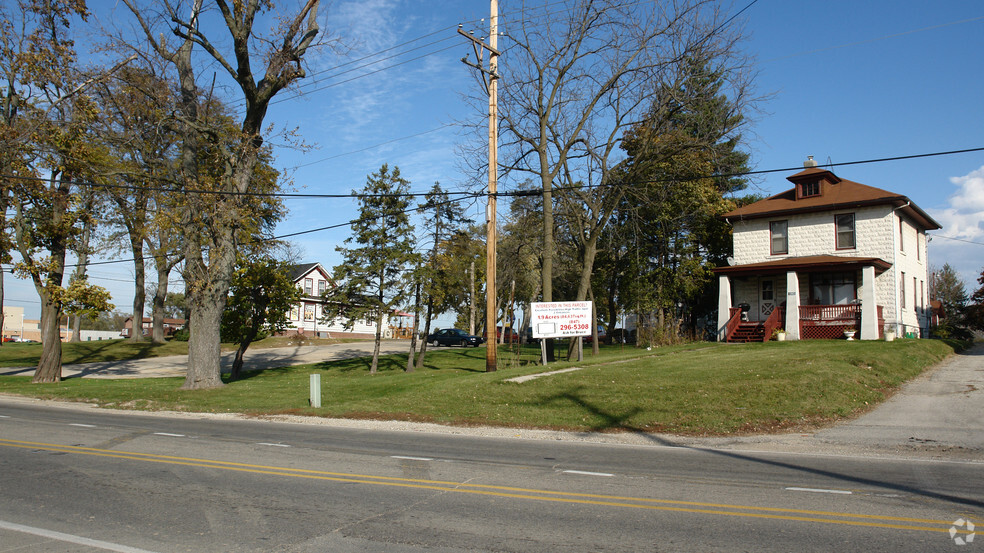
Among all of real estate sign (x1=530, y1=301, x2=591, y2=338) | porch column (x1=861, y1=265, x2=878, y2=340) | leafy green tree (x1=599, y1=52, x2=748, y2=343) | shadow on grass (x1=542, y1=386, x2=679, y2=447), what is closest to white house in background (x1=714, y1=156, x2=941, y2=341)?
porch column (x1=861, y1=265, x2=878, y2=340)

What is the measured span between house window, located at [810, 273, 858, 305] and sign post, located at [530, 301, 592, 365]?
1305cm

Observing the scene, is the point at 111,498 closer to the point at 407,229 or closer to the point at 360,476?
the point at 360,476

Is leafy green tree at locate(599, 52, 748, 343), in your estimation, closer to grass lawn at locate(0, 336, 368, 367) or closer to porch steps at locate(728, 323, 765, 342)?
porch steps at locate(728, 323, 765, 342)

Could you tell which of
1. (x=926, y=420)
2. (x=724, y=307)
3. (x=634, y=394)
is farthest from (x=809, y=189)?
(x=926, y=420)

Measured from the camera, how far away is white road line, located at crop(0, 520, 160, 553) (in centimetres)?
570

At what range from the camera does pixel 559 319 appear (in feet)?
76.3

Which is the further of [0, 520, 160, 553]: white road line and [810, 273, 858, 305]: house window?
[810, 273, 858, 305]: house window

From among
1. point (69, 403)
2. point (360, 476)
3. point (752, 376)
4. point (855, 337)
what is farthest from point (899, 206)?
point (69, 403)

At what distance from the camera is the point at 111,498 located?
7.56 m

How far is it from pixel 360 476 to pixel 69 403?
16.3m

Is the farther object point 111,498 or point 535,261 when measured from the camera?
point 535,261

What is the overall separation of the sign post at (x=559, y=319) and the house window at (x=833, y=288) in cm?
1305

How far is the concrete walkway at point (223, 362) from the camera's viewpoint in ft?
111

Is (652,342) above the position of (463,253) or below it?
below
